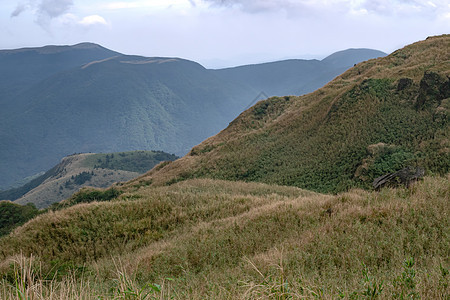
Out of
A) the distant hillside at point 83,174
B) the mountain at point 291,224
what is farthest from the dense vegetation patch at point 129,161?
the mountain at point 291,224

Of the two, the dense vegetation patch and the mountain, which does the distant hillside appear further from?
the mountain

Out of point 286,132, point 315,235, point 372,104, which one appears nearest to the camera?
point 315,235

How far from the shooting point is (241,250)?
7246mm

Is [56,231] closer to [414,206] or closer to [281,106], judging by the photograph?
[414,206]

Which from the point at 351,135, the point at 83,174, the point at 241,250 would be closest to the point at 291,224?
the point at 241,250

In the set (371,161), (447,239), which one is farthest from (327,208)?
(371,161)

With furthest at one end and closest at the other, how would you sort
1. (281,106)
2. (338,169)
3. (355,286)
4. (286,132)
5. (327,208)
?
(281,106)
(286,132)
(338,169)
(327,208)
(355,286)

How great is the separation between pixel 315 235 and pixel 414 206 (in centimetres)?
235

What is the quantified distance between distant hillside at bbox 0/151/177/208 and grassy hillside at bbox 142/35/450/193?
111618 mm

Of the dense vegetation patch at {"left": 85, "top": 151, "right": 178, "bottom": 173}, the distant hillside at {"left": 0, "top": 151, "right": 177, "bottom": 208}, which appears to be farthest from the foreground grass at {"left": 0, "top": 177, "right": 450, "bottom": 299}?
the dense vegetation patch at {"left": 85, "top": 151, "right": 178, "bottom": 173}

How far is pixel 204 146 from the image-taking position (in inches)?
1519

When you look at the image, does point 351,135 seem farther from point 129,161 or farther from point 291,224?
point 129,161

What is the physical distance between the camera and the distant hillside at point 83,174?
131 m

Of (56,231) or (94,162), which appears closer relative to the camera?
(56,231)
